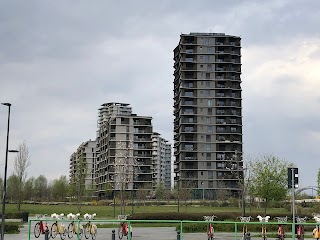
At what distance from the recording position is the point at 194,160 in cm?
11862

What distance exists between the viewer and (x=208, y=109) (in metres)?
121

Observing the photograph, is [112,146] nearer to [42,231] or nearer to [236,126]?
[236,126]

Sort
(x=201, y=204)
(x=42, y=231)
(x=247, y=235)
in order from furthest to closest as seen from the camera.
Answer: (x=201, y=204)
(x=42, y=231)
(x=247, y=235)

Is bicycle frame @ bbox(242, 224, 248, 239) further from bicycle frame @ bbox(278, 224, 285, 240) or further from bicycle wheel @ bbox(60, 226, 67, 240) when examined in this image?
bicycle wheel @ bbox(60, 226, 67, 240)

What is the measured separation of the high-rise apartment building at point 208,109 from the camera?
118 meters

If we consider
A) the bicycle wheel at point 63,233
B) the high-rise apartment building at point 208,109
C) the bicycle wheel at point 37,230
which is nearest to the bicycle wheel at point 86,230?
the bicycle wheel at point 63,233

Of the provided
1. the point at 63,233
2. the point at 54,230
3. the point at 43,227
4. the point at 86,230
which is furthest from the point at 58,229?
the point at 86,230

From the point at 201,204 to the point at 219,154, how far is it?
2151 centimetres

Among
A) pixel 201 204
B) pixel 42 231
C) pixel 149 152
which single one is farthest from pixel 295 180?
pixel 149 152

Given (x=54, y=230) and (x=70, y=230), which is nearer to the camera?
(x=70, y=230)

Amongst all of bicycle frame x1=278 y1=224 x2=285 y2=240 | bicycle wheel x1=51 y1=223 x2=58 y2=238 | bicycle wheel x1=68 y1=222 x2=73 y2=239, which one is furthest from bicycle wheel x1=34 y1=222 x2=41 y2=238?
bicycle frame x1=278 y1=224 x2=285 y2=240

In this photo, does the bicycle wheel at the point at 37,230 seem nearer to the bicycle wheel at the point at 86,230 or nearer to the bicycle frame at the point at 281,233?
the bicycle wheel at the point at 86,230

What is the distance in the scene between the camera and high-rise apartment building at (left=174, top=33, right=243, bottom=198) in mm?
118125

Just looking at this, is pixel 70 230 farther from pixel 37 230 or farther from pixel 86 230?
pixel 37 230
